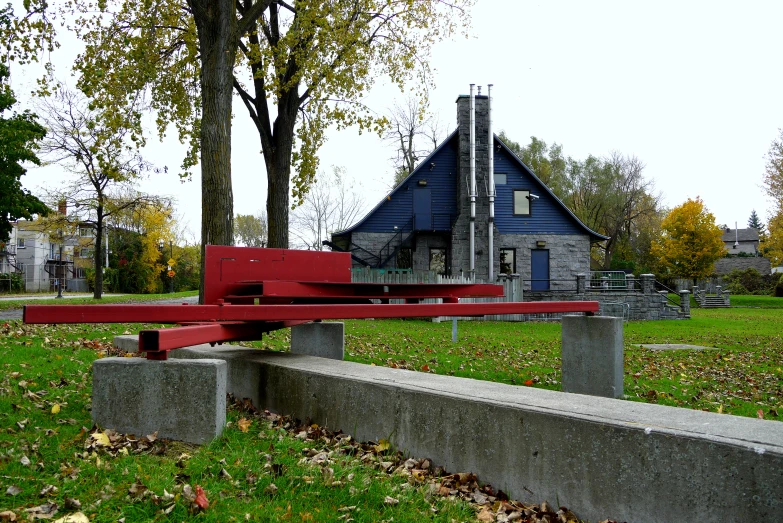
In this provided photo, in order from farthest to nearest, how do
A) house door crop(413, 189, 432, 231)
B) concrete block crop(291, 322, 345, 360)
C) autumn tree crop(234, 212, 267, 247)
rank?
autumn tree crop(234, 212, 267, 247) < house door crop(413, 189, 432, 231) < concrete block crop(291, 322, 345, 360)

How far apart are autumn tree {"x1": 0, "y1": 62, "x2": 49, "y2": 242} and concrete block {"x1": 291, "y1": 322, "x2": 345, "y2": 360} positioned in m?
22.2

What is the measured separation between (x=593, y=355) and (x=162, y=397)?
13.5 ft

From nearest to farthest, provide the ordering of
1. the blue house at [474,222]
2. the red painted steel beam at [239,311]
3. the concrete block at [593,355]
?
the red painted steel beam at [239,311] → the concrete block at [593,355] → the blue house at [474,222]

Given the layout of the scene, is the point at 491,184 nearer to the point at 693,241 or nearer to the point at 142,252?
the point at 693,241

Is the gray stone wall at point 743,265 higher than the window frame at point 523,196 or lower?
Answer: lower

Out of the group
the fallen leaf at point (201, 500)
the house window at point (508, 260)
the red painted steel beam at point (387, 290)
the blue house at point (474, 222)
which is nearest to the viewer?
the fallen leaf at point (201, 500)

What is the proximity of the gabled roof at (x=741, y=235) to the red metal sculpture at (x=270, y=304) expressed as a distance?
120881mm

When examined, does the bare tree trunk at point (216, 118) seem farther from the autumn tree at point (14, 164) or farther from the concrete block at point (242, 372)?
the autumn tree at point (14, 164)

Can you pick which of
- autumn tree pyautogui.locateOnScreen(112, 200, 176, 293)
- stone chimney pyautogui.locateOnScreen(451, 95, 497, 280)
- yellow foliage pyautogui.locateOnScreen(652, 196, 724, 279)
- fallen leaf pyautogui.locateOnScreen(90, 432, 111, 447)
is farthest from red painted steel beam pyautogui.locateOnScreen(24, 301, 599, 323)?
yellow foliage pyautogui.locateOnScreen(652, 196, 724, 279)

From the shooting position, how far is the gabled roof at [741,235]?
369 ft

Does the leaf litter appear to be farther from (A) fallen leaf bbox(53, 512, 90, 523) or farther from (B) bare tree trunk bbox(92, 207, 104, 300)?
(B) bare tree trunk bbox(92, 207, 104, 300)

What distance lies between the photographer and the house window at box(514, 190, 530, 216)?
3120cm

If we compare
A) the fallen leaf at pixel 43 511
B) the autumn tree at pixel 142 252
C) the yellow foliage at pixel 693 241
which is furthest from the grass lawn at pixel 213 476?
the yellow foliage at pixel 693 241

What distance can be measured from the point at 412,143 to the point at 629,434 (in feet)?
144
